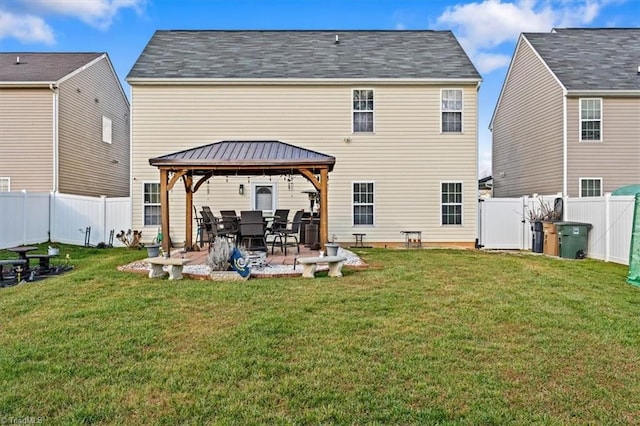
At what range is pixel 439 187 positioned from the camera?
13.4 m

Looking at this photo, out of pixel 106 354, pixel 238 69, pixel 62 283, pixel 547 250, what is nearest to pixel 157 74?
pixel 238 69

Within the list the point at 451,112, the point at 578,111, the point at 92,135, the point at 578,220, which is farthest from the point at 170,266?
the point at 578,111

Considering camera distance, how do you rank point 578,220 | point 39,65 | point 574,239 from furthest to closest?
1. point 39,65
2. point 578,220
3. point 574,239

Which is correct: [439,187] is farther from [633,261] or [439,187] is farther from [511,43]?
[511,43]

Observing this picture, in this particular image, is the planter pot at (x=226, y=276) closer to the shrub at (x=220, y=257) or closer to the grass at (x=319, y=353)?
the shrub at (x=220, y=257)

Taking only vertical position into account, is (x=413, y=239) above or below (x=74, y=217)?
below

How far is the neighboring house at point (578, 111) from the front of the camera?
14195 millimetres

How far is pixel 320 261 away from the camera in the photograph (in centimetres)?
737

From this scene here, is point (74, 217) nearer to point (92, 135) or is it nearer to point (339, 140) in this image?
point (92, 135)

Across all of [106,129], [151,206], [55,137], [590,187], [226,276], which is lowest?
[226,276]

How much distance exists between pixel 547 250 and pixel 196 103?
1104 centimetres

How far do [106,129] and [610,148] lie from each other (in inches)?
741

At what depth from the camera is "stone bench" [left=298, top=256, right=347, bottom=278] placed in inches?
291

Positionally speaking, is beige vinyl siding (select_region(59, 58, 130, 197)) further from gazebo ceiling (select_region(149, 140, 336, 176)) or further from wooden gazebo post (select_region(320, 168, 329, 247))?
wooden gazebo post (select_region(320, 168, 329, 247))
